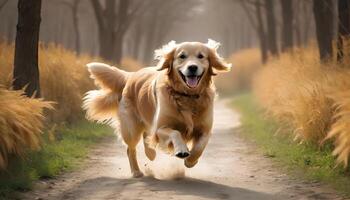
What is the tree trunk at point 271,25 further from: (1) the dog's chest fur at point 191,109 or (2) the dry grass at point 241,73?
(1) the dog's chest fur at point 191,109

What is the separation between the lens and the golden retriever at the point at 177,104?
22.6 ft

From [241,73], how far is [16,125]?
77.5ft

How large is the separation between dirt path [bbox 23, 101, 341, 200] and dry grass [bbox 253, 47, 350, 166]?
673 mm

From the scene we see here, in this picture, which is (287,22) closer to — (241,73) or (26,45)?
(241,73)

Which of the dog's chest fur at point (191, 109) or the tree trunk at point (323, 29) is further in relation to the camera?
the tree trunk at point (323, 29)

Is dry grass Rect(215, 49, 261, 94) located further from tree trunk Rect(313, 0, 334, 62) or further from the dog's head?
the dog's head

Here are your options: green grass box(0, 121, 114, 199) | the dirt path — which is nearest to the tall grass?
green grass box(0, 121, 114, 199)

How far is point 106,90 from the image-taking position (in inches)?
337

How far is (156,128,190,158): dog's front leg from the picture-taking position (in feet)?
21.3

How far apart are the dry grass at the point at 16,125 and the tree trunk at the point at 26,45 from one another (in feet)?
6.99

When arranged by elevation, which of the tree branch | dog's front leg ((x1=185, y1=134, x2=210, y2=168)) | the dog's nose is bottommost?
dog's front leg ((x1=185, y1=134, x2=210, y2=168))

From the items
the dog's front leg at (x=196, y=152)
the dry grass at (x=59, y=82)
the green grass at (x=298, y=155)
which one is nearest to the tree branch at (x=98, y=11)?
the dry grass at (x=59, y=82)

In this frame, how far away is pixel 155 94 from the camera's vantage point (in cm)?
748

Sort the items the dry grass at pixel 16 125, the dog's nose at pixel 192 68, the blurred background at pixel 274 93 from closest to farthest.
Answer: the dry grass at pixel 16 125
the blurred background at pixel 274 93
the dog's nose at pixel 192 68
